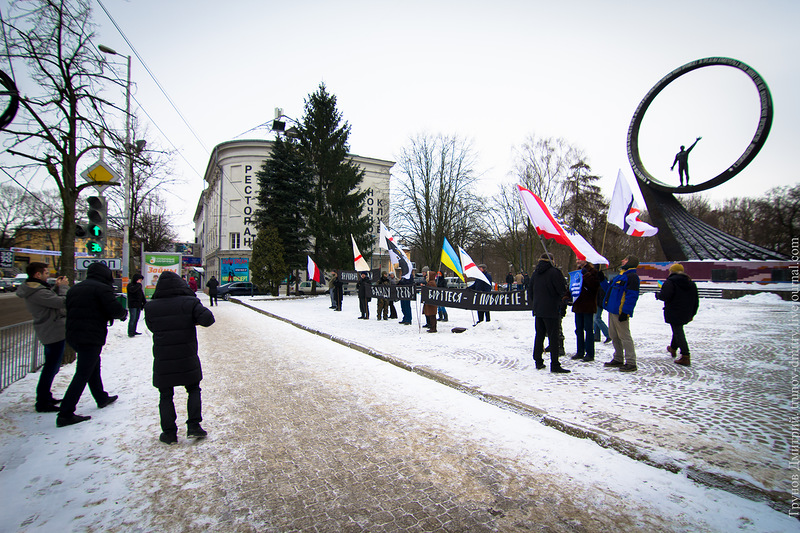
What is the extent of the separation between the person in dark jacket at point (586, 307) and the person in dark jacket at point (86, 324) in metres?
7.48

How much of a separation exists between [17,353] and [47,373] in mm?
2561

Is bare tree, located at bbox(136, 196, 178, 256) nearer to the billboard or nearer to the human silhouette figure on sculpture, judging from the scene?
the billboard

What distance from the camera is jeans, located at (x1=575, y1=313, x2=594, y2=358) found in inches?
292

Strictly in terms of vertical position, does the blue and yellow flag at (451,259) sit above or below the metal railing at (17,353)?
above

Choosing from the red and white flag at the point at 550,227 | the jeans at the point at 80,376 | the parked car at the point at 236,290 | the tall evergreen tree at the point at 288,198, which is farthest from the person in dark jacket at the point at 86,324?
the parked car at the point at 236,290

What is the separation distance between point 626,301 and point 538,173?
29142mm

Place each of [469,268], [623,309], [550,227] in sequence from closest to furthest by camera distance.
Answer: [623,309]
[550,227]
[469,268]

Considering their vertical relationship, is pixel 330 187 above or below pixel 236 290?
above

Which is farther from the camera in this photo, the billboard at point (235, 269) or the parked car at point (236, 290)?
the billboard at point (235, 269)

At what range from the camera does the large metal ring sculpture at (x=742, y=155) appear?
57.3 feet

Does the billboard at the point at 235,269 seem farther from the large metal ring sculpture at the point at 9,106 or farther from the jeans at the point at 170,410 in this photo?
the large metal ring sculpture at the point at 9,106

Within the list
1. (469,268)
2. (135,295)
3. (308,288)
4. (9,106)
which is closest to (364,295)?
(469,268)

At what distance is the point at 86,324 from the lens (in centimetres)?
453

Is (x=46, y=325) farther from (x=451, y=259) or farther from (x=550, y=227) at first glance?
(x=451, y=259)
